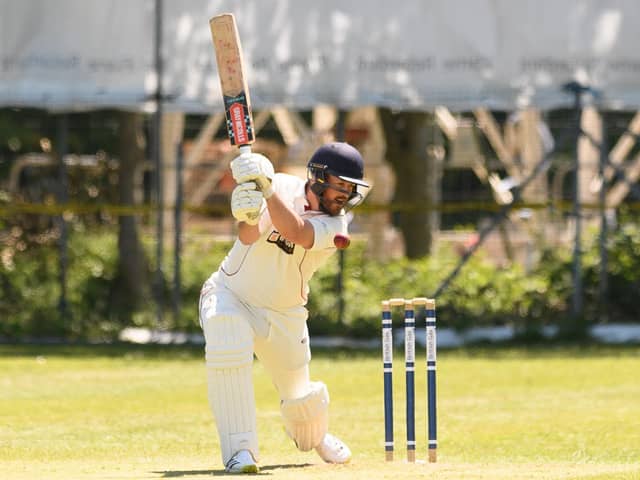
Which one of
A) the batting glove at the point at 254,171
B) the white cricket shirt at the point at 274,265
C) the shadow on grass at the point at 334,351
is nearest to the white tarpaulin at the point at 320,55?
the shadow on grass at the point at 334,351

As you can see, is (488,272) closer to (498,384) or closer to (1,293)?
(498,384)

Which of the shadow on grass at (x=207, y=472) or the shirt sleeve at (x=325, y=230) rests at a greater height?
the shirt sleeve at (x=325, y=230)

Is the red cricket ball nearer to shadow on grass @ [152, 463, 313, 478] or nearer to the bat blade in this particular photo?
the bat blade

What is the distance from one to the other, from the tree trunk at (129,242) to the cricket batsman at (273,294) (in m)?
10.1

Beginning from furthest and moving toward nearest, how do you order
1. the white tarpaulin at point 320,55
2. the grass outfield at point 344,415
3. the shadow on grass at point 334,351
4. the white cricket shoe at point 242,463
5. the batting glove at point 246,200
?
the white tarpaulin at point 320,55 → the shadow on grass at point 334,351 → the grass outfield at point 344,415 → the white cricket shoe at point 242,463 → the batting glove at point 246,200

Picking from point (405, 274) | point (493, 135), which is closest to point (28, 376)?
point (405, 274)

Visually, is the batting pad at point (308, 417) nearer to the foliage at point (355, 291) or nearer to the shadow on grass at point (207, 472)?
the shadow on grass at point (207, 472)

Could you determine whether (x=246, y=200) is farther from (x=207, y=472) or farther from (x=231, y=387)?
(x=207, y=472)

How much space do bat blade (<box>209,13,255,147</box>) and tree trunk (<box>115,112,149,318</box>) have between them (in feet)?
35.0

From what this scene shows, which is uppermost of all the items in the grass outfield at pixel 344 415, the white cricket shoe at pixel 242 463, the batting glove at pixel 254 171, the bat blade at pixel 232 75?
the bat blade at pixel 232 75

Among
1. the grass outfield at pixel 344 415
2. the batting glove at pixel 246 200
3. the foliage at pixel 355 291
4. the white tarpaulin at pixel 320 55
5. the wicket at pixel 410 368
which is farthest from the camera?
the foliage at pixel 355 291

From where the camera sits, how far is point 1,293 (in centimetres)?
1856

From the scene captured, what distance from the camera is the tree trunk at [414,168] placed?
19.7m

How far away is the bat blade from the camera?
8.14 metres
